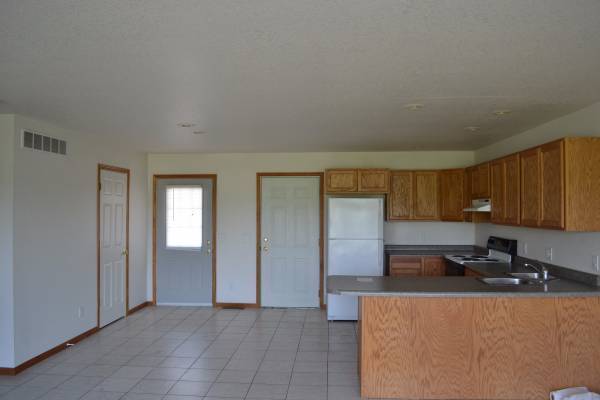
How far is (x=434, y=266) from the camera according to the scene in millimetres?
5605

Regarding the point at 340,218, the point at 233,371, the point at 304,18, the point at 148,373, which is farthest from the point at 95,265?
the point at 304,18

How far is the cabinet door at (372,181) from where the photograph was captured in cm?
561

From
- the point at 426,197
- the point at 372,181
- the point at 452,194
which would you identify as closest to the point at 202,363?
the point at 372,181

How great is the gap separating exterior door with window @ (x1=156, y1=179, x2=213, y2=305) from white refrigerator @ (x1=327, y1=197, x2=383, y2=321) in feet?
6.43

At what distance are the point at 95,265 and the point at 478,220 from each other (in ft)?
15.4

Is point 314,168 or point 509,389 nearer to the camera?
point 509,389

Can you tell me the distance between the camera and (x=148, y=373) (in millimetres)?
3727

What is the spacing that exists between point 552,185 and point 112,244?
4.88m

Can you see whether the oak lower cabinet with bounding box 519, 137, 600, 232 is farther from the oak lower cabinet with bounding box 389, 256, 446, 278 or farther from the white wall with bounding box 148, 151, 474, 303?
the white wall with bounding box 148, 151, 474, 303

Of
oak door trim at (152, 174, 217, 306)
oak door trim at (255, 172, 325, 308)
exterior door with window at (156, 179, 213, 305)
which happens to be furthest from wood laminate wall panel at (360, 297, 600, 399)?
exterior door with window at (156, 179, 213, 305)

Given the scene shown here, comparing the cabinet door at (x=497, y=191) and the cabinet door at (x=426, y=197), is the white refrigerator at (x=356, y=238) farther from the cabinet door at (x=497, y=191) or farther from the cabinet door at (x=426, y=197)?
the cabinet door at (x=497, y=191)

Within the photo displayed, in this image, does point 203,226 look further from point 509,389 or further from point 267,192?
point 509,389

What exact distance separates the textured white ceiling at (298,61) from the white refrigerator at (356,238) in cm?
163

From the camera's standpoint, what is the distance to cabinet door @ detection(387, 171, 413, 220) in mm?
5781
